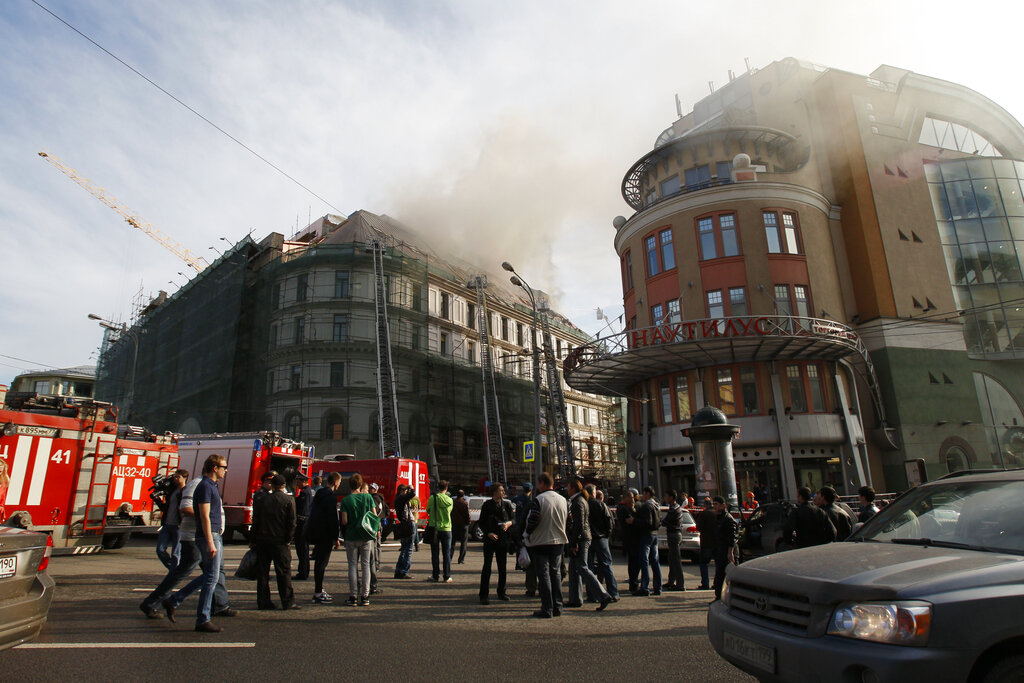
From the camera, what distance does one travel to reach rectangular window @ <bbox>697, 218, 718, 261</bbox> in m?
29.4

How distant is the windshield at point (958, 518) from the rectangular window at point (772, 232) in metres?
26.3

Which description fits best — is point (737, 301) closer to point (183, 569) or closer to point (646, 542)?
point (646, 542)

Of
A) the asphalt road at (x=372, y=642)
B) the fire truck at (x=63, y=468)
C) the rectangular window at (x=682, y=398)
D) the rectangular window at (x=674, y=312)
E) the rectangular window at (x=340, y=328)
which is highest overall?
the rectangular window at (x=340, y=328)

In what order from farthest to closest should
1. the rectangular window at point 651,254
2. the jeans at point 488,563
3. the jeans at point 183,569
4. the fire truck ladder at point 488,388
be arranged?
the fire truck ladder at point 488,388
the rectangular window at point 651,254
the jeans at point 488,563
the jeans at point 183,569

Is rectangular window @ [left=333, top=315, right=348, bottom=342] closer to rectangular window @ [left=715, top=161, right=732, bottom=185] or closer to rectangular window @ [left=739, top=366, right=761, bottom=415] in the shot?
rectangular window @ [left=739, top=366, right=761, bottom=415]

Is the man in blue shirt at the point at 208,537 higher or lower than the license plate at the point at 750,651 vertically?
higher

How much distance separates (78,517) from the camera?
12086 millimetres

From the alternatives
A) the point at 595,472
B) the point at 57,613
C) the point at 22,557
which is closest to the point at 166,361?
the point at 595,472

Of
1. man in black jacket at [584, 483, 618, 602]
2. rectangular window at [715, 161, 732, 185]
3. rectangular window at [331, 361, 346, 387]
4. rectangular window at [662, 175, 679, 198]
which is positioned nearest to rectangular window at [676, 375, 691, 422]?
rectangular window at [662, 175, 679, 198]

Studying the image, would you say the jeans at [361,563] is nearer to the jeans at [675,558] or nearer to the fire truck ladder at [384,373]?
the jeans at [675,558]

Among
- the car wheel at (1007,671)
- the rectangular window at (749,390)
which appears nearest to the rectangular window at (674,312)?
the rectangular window at (749,390)

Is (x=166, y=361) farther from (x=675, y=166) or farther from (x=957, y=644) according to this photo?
(x=957, y=644)

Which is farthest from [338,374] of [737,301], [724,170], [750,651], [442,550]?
[750,651]

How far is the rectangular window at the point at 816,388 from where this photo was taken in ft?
90.2
